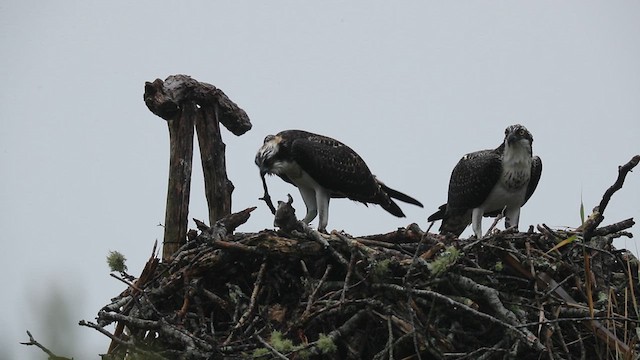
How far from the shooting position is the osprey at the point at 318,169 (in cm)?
749

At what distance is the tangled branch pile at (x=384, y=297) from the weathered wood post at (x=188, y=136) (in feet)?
1.92

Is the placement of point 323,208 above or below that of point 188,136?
below

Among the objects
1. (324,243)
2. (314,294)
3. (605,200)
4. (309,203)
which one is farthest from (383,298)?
(309,203)

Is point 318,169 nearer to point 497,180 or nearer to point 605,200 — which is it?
point 497,180

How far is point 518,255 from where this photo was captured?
17.9 feet

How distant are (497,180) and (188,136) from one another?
9.98ft

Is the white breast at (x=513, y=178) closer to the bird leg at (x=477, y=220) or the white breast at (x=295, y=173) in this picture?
the bird leg at (x=477, y=220)

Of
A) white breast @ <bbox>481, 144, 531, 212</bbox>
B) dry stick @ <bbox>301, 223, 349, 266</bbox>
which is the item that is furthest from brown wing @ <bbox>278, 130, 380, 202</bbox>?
dry stick @ <bbox>301, 223, 349, 266</bbox>

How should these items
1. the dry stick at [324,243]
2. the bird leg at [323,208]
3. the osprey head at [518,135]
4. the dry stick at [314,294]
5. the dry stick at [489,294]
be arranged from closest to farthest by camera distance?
the dry stick at [489,294], the dry stick at [314,294], the dry stick at [324,243], the osprey head at [518,135], the bird leg at [323,208]

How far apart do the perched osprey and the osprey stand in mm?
779

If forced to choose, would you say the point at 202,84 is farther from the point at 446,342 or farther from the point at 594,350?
the point at 594,350

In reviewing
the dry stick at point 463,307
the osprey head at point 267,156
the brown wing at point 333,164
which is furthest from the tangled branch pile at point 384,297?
the brown wing at point 333,164

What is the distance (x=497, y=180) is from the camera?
7543mm

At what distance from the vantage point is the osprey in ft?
24.6
